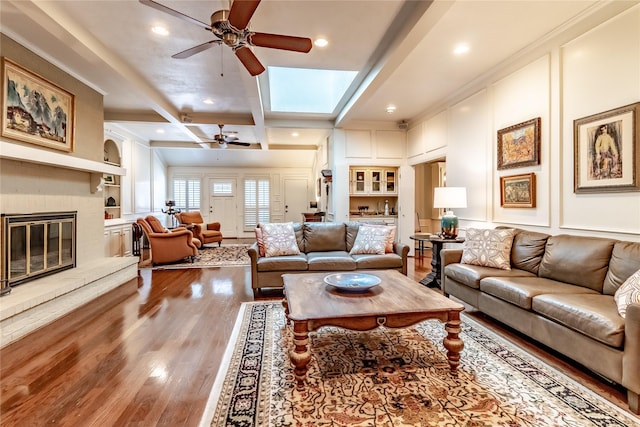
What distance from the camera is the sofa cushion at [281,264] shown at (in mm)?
3633

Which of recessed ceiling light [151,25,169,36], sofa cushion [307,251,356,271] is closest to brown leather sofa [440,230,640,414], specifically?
sofa cushion [307,251,356,271]

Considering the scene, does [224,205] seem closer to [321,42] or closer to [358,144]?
[358,144]

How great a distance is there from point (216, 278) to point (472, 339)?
3.47 metres

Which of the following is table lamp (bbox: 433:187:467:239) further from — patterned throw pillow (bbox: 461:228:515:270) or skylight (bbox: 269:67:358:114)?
skylight (bbox: 269:67:358:114)

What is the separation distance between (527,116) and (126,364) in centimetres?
441

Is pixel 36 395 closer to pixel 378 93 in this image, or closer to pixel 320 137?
pixel 378 93

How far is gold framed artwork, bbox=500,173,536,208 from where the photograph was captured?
10.8 ft

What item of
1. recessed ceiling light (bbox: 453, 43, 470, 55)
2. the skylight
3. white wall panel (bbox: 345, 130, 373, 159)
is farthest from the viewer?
white wall panel (bbox: 345, 130, 373, 159)

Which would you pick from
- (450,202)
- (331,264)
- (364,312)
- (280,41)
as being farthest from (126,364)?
(450,202)

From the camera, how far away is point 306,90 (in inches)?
209

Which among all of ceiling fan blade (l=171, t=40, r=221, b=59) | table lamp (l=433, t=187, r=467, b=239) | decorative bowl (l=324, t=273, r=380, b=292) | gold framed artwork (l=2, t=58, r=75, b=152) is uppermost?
ceiling fan blade (l=171, t=40, r=221, b=59)

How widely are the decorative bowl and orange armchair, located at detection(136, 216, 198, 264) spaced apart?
397cm

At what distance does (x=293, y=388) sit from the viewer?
1.82 meters

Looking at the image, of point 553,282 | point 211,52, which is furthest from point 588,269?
point 211,52
